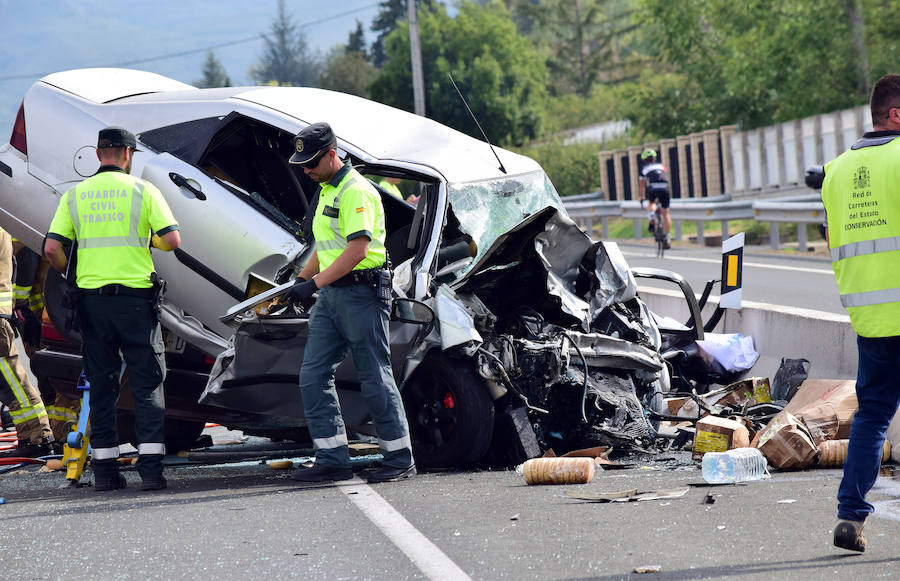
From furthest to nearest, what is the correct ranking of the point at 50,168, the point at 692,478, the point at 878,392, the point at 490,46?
the point at 490,46, the point at 50,168, the point at 692,478, the point at 878,392

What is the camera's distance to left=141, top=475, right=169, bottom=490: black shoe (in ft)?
22.6

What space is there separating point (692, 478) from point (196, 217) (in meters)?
3.29

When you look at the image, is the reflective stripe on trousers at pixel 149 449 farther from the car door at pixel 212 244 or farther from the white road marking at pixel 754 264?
the white road marking at pixel 754 264

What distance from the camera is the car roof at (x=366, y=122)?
766 cm

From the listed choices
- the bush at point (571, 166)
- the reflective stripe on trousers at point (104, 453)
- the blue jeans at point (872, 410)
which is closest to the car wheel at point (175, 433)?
the reflective stripe on trousers at point (104, 453)

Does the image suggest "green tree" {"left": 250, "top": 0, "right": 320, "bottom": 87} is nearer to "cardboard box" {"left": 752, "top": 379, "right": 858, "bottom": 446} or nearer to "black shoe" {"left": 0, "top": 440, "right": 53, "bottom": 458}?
"black shoe" {"left": 0, "top": 440, "right": 53, "bottom": 458}

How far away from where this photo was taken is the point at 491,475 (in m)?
6.88

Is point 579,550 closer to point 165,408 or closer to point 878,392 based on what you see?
point 878,392

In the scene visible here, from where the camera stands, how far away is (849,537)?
15.3 feet

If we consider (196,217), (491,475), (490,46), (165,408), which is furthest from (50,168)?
(490,46)

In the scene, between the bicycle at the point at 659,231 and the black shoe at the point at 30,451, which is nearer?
the black shoe at the point at 30,451

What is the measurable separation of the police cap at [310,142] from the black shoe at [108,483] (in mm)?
1975

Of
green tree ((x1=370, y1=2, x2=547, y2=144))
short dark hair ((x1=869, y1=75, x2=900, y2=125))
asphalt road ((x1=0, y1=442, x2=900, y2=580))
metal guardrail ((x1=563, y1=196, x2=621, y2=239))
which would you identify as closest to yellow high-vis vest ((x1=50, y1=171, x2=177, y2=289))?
asphalt road ((x1=0, y1=442, x2=900, y2=580))

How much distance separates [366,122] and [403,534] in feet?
11.0
